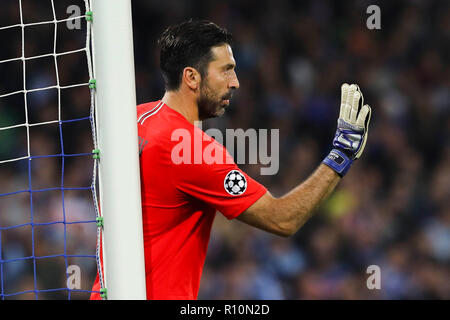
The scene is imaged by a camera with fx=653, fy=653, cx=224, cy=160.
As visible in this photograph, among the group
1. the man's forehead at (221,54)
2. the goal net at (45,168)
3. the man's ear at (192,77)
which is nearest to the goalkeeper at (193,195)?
the man's ear at (192,77)

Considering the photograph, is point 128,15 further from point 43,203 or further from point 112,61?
point 43,203

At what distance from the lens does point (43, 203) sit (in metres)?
5.84

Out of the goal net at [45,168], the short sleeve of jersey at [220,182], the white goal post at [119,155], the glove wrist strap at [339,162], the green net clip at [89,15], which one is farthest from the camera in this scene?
the goal net at [45,168]

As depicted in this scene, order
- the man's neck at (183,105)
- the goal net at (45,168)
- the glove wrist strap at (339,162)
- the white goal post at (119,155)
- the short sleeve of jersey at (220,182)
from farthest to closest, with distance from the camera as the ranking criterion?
the goal net at (45,168) < the man's neck at (183,105) < the glove wrist strap at (339,162) < the short sleeve of jersey at (220,182) < the white goal post at (119,155)

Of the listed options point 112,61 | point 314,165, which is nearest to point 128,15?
point 112,61

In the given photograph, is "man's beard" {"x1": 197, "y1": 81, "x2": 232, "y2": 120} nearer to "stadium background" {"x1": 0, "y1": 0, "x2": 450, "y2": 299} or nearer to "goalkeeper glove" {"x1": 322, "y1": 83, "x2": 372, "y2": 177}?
"goalkeeper glove" {"x1": 322, "y1": 83, "x2": 372, "y2": 177}

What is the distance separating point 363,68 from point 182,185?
5304mm

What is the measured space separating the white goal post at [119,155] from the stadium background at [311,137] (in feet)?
11.1

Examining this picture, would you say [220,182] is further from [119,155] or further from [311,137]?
[311,137]

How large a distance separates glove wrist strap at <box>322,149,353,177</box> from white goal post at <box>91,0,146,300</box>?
2.90 ft

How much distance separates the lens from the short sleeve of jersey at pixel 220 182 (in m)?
2.71

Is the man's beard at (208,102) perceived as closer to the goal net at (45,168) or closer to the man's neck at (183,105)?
the man's neck at (183,105)

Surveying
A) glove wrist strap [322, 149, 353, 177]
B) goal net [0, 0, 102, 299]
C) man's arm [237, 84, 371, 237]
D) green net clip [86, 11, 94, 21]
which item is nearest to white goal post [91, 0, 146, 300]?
green net clip [86, 11, 94, 21]

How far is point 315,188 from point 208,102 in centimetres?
65
